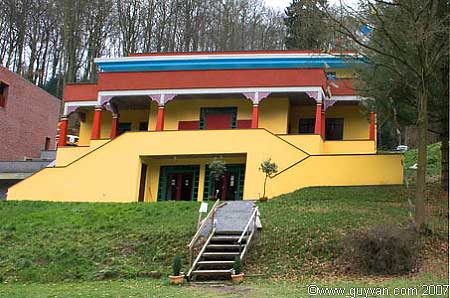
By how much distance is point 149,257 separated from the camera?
15.0m

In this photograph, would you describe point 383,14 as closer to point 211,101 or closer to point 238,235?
point 238,235

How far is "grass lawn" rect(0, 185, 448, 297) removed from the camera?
1202 cm

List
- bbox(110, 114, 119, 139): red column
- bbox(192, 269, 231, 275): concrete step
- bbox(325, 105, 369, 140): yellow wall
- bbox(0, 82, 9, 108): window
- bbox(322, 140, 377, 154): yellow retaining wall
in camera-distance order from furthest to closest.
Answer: bbox(0, 82, 9, 108): window → bbox(110, 114, 119, 139): red column → bbox(325, 105, 369, 140): yellow wall → bbox(322, 140, 377, 154): yellow retaining wall → bbox(192, 269, 231, 275): concrete step

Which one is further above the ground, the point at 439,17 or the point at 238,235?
the point at 439,17

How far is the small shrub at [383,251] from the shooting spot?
500 inches

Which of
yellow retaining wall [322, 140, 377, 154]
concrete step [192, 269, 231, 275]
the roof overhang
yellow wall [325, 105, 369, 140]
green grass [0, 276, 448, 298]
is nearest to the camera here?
green grass [0, 276, 448, 298]

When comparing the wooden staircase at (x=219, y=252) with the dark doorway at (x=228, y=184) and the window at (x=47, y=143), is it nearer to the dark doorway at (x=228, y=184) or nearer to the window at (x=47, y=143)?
the dark doorway at (x=228, y=184)

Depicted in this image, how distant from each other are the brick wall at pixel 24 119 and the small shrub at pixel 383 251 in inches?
1130

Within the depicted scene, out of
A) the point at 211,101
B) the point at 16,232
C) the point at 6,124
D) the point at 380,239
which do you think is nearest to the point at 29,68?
the point at 6,124

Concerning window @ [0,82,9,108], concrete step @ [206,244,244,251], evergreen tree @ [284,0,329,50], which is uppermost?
window @ [0,82,9,108]

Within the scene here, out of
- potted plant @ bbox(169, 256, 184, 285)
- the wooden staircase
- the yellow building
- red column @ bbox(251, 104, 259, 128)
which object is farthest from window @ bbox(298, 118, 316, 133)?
potted plant @ bbox(169, 256, 184, 285)

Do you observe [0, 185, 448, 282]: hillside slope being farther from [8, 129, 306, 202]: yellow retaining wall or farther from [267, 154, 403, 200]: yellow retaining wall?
[8, 129, 306, 202]: yellow retaining wall

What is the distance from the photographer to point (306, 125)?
30.3 metres

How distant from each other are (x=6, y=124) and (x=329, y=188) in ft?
74.8
